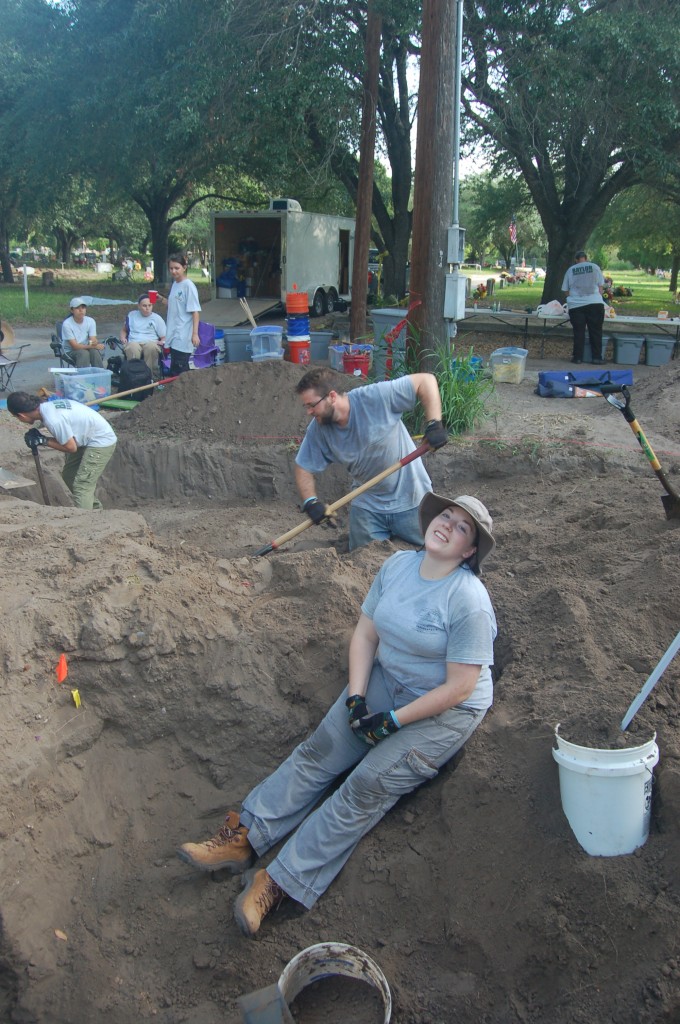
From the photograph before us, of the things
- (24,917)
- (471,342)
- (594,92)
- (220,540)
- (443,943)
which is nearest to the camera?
(443,943)

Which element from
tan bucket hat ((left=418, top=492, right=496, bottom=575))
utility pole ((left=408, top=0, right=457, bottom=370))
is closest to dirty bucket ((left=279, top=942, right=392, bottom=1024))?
tan bucket hat ((left=418, top=492, right=496, bottom=575))

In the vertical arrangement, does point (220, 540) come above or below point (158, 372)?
below

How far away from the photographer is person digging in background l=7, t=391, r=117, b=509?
714cm

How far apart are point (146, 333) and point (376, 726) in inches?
401

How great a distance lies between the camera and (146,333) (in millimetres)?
12383

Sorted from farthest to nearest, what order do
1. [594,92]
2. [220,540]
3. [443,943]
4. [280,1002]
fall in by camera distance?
[594,92] < [220,540] < [443,943] < [280,1002]

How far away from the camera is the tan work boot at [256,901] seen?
3268 millimetres

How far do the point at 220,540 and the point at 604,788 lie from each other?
167 inches

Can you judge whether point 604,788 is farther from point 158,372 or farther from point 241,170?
point 241,170

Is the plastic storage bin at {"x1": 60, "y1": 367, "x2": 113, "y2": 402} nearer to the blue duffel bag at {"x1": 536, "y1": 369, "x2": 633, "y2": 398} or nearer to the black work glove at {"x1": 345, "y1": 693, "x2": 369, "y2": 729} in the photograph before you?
the blue duffel bag at {"x1": 536, "y1": 369, "x2": 633, "y2": 398}

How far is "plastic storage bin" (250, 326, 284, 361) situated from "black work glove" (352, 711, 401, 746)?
362 inches

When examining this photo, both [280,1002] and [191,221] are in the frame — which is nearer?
[280,1002]

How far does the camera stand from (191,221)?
54.1 metres

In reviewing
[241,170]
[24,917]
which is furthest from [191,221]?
[24,917]
